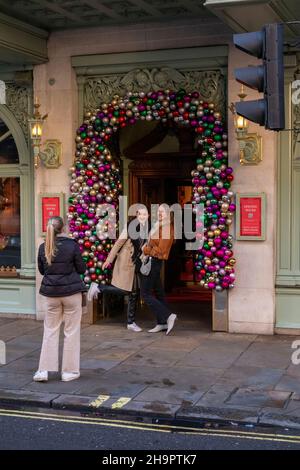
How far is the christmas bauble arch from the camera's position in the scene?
30.5 ft

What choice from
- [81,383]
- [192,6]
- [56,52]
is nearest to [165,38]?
[192,6]

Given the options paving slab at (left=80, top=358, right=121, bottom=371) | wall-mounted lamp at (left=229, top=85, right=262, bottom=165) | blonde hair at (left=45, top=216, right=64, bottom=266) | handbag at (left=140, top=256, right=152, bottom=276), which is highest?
wall-mounted lamp at (left=229, top=85, right=262, bottom=165)

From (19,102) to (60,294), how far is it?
4652 mm

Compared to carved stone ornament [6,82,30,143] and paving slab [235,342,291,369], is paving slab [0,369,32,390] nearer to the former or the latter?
paving slab [235,342,291,369]

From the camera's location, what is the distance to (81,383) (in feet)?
23.0

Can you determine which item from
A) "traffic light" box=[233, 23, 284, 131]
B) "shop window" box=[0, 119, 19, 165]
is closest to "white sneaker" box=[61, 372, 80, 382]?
"traffic light" box=[233, 23, 284, 131]

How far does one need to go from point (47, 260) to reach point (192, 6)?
4208 millimetres

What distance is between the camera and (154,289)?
9562 mm

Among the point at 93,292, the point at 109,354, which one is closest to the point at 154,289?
the point at 93,292

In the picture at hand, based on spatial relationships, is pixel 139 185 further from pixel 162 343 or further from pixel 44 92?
pixel 162 343

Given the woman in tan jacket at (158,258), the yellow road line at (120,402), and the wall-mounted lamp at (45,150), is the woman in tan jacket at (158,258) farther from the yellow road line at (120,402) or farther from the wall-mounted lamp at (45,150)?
the yellow road line at (120,402)

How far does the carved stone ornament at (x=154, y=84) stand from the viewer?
958 centimetres

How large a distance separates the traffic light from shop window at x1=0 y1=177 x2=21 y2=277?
6.00 m

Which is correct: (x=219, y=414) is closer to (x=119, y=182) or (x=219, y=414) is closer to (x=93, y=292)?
(x=93, y=292)
